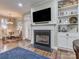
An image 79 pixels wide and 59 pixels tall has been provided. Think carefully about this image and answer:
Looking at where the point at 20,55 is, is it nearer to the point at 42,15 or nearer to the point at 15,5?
the point at 42,15

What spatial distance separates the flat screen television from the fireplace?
783 mm

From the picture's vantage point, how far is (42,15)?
19.2 feet

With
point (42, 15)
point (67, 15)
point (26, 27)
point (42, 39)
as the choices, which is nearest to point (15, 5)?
point (42, 15)

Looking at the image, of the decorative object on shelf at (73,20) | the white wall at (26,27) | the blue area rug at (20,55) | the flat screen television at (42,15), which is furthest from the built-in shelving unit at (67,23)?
the white wall at (26,27)

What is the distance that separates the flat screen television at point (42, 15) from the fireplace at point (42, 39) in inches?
30.8

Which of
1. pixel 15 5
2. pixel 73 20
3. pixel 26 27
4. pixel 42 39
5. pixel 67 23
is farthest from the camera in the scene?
pixel 26 27

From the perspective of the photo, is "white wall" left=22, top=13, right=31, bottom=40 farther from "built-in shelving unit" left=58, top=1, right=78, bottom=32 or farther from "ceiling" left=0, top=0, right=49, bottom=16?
"built-in shelving unit" left=58, top=1, right=78, bottom=32

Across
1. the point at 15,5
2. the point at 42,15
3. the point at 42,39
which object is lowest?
the point at 42,39

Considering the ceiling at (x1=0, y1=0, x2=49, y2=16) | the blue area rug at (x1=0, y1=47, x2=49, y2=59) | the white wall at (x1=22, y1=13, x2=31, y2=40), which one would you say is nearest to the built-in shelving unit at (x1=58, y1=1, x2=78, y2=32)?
the ceiling at (x1=0, y1=0, x2=49, y2=16)

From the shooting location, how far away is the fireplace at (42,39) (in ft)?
18.0

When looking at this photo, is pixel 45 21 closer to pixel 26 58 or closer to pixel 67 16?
pixel 67 16

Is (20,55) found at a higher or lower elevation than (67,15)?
lower

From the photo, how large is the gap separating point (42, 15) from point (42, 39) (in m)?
1.60

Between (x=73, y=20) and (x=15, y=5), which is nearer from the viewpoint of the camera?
(x=73, y=20)
